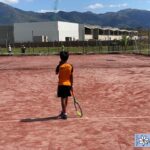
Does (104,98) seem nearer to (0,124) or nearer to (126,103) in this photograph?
(126,103)

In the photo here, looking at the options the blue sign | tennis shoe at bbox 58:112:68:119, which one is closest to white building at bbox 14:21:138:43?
tennis shoe at bbox 58:112:68:119

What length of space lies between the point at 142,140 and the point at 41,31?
9173cm

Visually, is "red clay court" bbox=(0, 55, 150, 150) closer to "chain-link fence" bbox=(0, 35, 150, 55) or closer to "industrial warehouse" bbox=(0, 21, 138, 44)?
"chain-link fence" bbox=(0, 35, 150, 55)

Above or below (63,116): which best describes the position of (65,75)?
above

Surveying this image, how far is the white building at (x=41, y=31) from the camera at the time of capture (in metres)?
97.4

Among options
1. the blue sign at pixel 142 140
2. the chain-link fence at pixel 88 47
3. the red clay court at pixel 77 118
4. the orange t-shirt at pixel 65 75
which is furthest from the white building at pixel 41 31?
the blue sign at pixel 142 140

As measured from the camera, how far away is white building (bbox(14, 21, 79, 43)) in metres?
97.4

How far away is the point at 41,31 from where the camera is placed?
99.2 m

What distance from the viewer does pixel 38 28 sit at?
329ft

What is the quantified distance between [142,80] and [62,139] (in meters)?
10.3

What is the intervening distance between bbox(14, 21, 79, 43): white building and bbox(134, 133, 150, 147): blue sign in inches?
3457

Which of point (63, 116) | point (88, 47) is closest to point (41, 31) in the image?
point (88, 47)

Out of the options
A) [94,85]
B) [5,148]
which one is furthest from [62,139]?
[94,85]

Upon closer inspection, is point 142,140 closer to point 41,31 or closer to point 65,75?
point 65,75
